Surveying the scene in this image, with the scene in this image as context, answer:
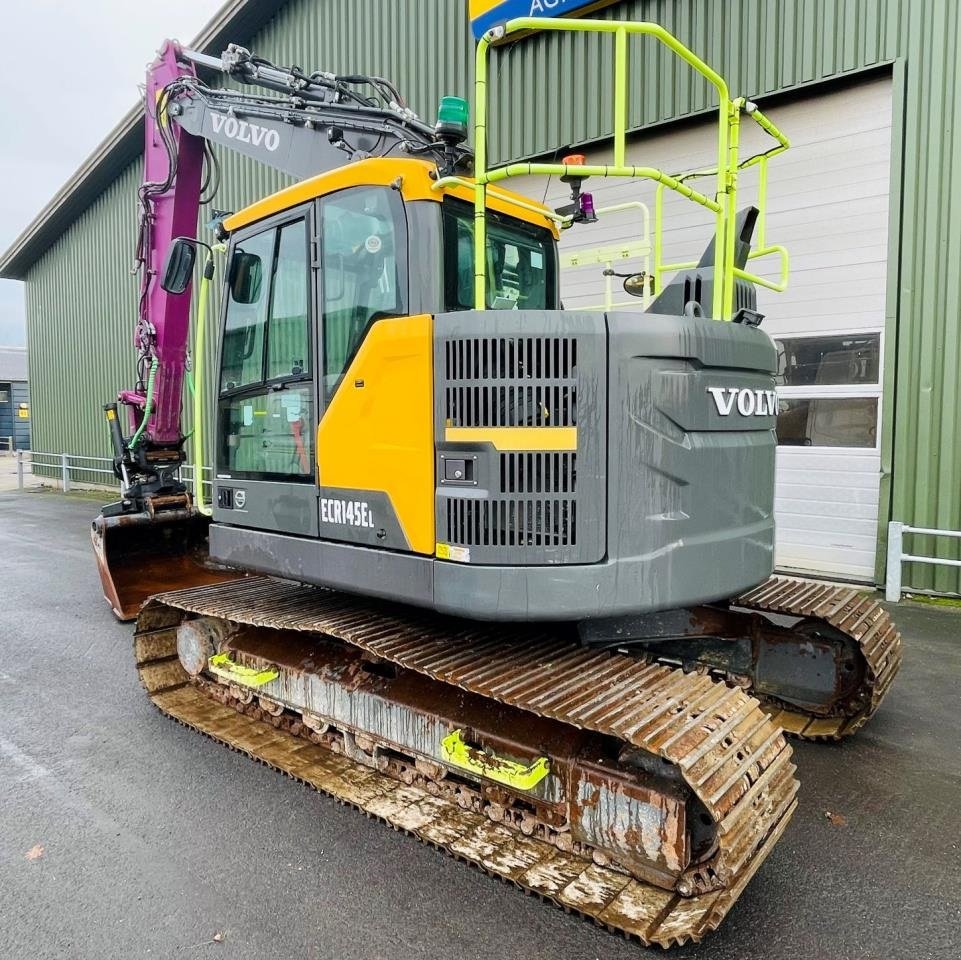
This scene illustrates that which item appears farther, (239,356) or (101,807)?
(239,356)

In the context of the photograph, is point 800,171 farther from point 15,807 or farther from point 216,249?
point 15,807

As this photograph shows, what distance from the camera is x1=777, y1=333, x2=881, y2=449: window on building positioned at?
295 inches

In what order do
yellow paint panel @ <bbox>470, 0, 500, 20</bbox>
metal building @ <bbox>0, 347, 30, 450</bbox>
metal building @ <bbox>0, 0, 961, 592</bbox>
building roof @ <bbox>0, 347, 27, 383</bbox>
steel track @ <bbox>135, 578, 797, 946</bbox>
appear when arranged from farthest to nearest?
building roof @ <bbox>0, 347, 27, 383</bbox>, metal building @ <bbox>0, 347, 30, 450</bbox>, yellow paint panel @ <bbox>470, 0, 500, 20</bbox>, metal building @ <bbox>0, 0, 961, 592</bbox>, steel track @ <bbox>135, 578, 797, 946</bbox>

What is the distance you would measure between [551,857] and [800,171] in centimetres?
719

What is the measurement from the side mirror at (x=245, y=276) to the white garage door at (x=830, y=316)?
226 inches

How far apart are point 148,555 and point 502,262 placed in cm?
462

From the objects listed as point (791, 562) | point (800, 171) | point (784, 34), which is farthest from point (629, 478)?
point (784, 34)

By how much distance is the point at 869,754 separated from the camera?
4.13 m

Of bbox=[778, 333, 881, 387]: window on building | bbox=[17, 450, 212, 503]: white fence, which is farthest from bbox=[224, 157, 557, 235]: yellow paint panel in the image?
bbox=[17, 450, 212, 503]: white fence

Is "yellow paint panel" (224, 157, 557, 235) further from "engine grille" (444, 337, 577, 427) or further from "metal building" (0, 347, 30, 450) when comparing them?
"metal building" (0, 347, 30, 450)

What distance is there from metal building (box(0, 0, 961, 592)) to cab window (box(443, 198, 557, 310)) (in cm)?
452

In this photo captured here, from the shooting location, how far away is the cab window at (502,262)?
346 centimetres

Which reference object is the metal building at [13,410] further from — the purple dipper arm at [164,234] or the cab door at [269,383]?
the cab door at [269,383]

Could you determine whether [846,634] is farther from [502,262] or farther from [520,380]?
[502,262]
